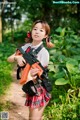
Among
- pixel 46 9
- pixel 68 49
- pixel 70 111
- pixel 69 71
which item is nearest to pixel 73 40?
pixel 68 49

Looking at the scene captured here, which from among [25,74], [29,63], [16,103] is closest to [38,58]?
[29,63]

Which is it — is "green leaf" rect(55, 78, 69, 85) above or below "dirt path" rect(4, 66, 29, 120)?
above

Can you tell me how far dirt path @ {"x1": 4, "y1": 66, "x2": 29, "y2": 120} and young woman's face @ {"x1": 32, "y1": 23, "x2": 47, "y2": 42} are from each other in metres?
1.68

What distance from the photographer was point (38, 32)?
377 centimetres

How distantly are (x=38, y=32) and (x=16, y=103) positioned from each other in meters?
2.28

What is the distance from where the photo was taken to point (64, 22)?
21953 mm

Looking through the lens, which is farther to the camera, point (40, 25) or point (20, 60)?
point (40, 25)

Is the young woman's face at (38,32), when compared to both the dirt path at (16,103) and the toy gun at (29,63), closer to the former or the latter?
the toy gun at (29,63)

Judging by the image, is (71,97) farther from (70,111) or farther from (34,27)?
(34,27)

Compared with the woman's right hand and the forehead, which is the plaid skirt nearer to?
the woman's right hand

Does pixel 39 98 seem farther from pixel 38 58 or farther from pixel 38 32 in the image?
pixel 38 32

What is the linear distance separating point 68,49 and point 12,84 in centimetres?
218

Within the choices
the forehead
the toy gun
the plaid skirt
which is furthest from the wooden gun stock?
the forehead

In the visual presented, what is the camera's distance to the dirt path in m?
5.13
